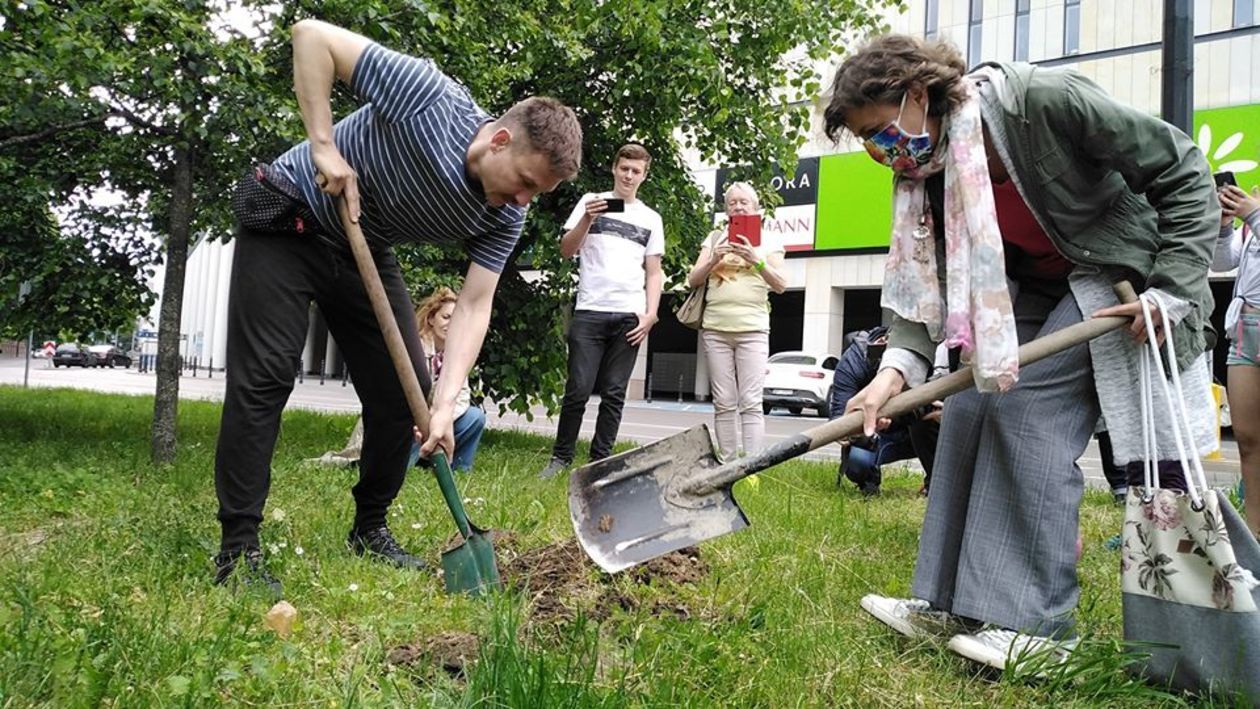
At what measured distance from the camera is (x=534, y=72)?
7570 mm

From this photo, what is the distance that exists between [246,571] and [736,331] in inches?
144

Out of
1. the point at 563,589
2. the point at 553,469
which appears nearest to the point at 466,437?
the point at 553,469

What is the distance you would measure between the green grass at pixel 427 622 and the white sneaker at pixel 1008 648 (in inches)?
2.1

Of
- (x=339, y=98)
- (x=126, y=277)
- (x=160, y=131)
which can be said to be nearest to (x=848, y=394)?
(x=339, y=98)

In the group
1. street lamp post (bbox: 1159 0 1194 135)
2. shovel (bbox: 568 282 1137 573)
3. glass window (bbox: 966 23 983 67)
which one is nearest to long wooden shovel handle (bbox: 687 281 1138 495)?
shovel (bbox: 568 282 1137 573)

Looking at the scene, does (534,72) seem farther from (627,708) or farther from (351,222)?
(627,708)

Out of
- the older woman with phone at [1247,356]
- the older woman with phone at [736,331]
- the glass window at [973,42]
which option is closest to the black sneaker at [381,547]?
the older woman with phone at [736,331]

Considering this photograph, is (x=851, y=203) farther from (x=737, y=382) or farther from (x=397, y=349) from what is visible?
(x=397, y=349)

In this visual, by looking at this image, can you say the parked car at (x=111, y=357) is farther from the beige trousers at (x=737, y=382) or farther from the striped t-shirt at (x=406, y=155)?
the striped t-shirt at (x=406, y=155)

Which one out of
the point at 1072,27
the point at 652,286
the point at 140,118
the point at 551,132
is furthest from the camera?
the point at 1072,27

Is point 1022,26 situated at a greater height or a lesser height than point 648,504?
greater

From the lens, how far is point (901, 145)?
7.77 ft

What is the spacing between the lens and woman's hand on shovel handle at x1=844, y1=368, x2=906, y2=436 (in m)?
2.45

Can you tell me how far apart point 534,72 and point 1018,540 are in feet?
19.9
